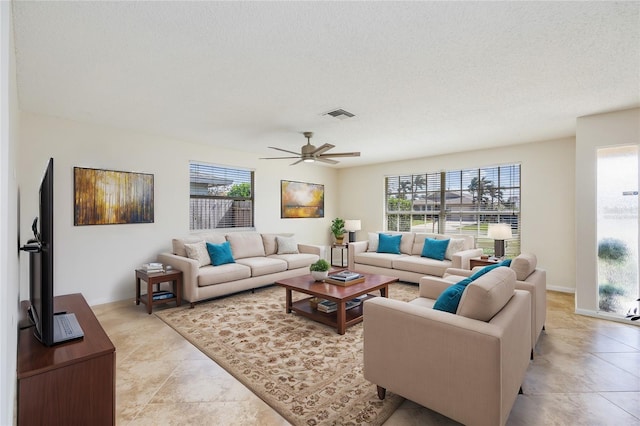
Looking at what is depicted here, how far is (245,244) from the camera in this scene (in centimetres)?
521

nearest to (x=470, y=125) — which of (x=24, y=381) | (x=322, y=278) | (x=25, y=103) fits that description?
(x=322, y=278)

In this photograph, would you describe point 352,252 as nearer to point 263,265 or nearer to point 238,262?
point 263,265

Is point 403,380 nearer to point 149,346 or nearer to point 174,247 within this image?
point 149,346

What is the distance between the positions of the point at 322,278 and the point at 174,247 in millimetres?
2344

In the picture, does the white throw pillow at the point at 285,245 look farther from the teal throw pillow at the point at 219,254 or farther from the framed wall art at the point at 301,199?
the teal throw pillow at the point at 219,254

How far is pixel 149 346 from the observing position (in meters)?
2.88

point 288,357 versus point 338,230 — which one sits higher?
point 338,230

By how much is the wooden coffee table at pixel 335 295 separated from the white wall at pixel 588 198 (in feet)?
7.60

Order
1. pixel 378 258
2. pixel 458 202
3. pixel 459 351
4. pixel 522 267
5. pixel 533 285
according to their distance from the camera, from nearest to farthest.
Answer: pixel 459 351
pixel 533 285
pixel 522 267
pixel 378 258
pixel 458 202

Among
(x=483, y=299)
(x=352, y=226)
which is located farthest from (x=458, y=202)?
(x=483, y=299)

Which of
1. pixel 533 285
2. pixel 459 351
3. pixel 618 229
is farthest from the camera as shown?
pixel 618 229

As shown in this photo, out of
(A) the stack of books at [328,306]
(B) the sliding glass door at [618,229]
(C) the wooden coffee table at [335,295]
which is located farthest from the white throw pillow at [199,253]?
(B) the sliding glass door at [618,229]

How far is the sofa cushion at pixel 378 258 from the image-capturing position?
541cm

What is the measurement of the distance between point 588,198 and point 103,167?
6185 millimetres
